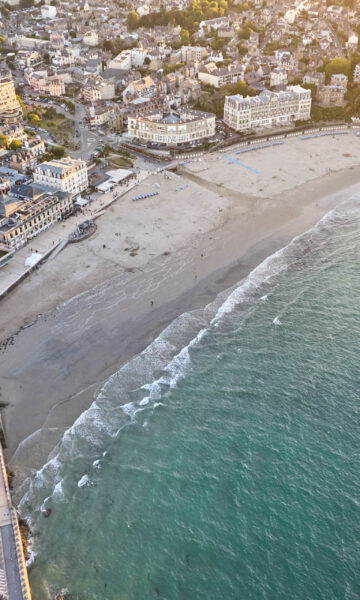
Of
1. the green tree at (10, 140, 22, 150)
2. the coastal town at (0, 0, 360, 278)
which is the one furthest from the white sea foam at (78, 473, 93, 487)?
the green tree at (10, 140, 22, 150)

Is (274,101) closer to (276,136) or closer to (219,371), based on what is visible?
(276,136)

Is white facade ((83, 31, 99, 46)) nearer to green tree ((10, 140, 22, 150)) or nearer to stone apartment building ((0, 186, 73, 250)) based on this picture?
green tree ((10, 140, 22, 150))

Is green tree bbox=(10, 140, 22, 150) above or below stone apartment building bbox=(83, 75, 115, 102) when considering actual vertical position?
below

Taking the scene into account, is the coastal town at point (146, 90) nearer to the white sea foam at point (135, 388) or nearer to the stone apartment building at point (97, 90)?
the stone apartment building at point (97, 90)

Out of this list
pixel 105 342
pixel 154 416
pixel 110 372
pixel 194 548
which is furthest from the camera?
pixel 105 342

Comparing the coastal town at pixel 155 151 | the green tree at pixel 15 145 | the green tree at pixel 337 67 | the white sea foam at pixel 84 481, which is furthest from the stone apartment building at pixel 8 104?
the white sea foam at pixel 84 481

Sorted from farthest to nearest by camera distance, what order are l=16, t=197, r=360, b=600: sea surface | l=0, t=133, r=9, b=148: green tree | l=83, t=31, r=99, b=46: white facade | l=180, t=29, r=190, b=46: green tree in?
l=83, t=31, r=99, b=46: white facade, l=180, t=29, r=190, b=46: green tree, l=0, t=133, r=9, b=148: green tree, l=16, t=197, r=360, b=600: sea surface

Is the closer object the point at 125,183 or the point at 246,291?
the point at 246,291

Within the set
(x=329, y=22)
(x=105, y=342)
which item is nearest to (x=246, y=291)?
(x=105, y=342)
